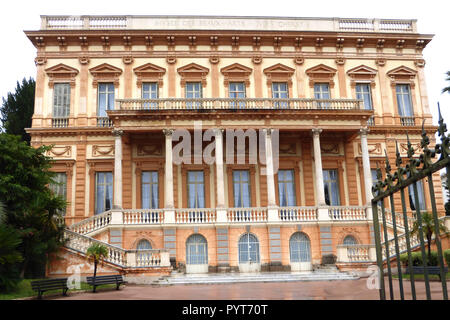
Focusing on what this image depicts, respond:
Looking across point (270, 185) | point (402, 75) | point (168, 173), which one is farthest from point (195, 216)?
point (402, 75)

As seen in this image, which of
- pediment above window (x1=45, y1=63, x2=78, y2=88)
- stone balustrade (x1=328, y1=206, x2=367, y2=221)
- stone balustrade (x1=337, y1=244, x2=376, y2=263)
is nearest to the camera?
stone balustrade (x1=337, y1=244, x2=376, y2=263)

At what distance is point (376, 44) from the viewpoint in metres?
28.5

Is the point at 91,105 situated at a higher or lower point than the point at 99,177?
higher

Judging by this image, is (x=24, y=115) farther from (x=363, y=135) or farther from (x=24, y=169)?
(x=363, y=135)

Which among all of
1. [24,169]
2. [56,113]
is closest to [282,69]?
[56,113]

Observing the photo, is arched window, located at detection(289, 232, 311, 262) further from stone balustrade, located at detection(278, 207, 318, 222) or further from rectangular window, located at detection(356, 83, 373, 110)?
rectangular window, located at detection(356, 83, 373, 110)

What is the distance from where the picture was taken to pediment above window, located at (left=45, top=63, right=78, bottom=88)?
2673 cm

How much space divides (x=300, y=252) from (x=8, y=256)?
1438 cm

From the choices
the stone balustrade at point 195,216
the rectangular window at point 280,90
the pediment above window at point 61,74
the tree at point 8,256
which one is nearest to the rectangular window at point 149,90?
the pediment above window at point 61,74

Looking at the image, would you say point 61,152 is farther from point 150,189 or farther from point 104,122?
point 150,189

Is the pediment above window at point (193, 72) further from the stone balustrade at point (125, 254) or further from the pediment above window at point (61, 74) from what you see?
the stone balustrade at point (125, 254)

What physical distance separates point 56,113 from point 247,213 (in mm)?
13107

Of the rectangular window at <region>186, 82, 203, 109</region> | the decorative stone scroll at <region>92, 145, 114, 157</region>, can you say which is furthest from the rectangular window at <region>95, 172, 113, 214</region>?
Answer: the rectangular window at <region>186, 82, 203, 109</region>

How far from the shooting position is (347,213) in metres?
23.2
